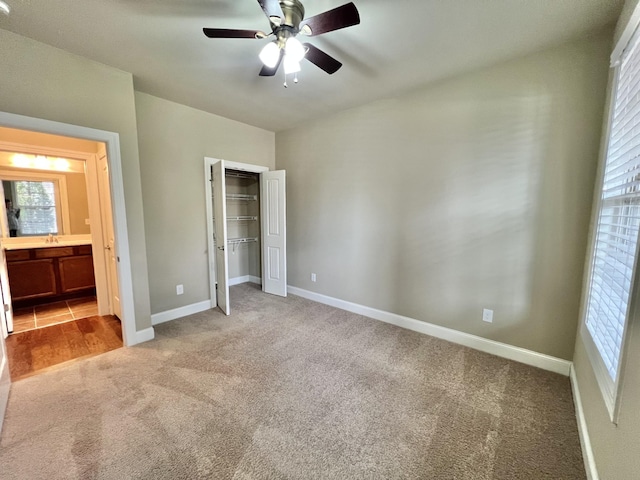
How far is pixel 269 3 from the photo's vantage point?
1.38m

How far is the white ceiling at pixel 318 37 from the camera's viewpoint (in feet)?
5.45

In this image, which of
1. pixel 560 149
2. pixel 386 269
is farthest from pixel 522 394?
pixel 560 149

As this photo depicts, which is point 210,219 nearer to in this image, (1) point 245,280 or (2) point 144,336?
(2) point 144,336

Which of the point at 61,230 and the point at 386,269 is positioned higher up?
the point at 61,230

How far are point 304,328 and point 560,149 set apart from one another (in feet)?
9.80

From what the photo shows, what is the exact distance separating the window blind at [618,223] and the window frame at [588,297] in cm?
3

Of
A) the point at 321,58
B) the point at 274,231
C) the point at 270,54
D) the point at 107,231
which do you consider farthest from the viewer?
the point at 274,231

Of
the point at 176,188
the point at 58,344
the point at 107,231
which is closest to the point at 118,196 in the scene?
the point at 176,188

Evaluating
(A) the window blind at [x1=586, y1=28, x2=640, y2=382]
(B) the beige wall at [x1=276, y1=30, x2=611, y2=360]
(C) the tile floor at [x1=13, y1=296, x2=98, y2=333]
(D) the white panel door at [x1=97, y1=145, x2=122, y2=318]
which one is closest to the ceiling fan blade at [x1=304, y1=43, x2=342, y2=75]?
(B) the beige wall at [x1=276, y1=30, x2=611, y2=360]

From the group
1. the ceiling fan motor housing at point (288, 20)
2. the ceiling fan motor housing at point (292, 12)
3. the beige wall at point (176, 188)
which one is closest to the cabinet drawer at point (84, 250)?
the beige wall at point (176, 188)

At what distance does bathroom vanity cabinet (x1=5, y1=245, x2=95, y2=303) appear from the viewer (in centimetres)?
356

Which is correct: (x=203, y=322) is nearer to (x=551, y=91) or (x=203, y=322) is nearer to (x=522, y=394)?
(x=522, y=394)

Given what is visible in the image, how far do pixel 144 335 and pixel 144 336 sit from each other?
0.01 m

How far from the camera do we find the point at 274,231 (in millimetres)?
4219
